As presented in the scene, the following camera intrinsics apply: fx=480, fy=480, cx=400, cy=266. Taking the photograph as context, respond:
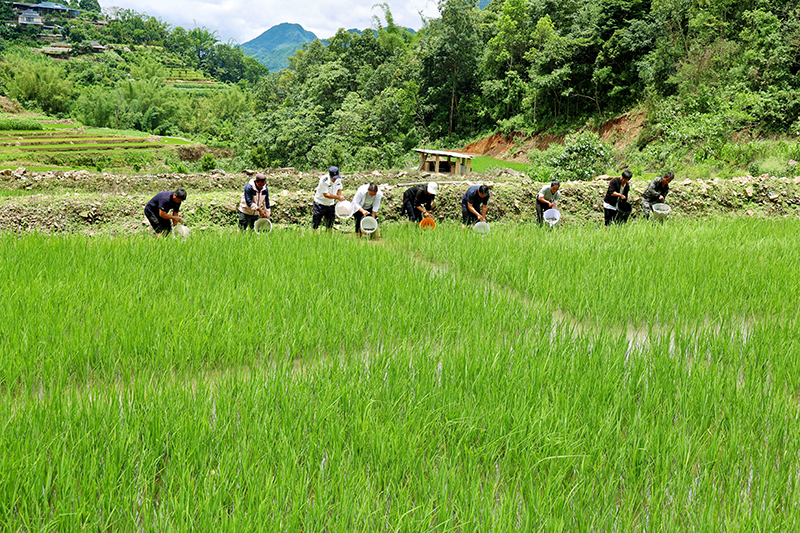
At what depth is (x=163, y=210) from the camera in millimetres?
6199

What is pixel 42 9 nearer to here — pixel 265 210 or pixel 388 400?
pixel 265 210

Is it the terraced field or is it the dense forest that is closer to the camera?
the dense forest

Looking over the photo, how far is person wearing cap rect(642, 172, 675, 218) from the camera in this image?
7.48 m

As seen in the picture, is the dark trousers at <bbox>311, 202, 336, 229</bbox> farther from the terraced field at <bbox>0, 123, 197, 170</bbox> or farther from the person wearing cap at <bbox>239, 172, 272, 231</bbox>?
the terraced field at <bbox>0, 123, 197, 170</bbox>

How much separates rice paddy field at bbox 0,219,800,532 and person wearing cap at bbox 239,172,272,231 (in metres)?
2.18

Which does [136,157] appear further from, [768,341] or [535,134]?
[768,341]

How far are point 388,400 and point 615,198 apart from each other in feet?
22.8

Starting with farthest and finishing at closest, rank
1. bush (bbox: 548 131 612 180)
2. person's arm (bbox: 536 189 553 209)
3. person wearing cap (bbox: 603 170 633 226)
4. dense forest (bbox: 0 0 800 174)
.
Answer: dense forest (bbox: 0 0 800 174) → bush (bbox: 548 131 612 180) → person wearing cap (bbox: 603 170 633 226) → person's arm (bbox: 536 189 553 209)

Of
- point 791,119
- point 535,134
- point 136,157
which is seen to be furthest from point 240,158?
point 791,119

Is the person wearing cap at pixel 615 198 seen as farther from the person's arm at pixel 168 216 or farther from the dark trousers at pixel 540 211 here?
the person's arm at pixel 168 216

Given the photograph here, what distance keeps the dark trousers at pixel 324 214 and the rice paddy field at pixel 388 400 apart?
2.65 meters

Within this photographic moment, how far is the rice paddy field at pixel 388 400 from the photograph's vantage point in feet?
5.35

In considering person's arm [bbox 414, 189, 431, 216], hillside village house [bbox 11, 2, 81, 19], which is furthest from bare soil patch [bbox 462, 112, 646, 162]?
hillside village house [bbox 11, 2, 81, 19]

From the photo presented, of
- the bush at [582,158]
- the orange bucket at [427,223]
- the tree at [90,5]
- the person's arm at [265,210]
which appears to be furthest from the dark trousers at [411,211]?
the tree at [90,5]
